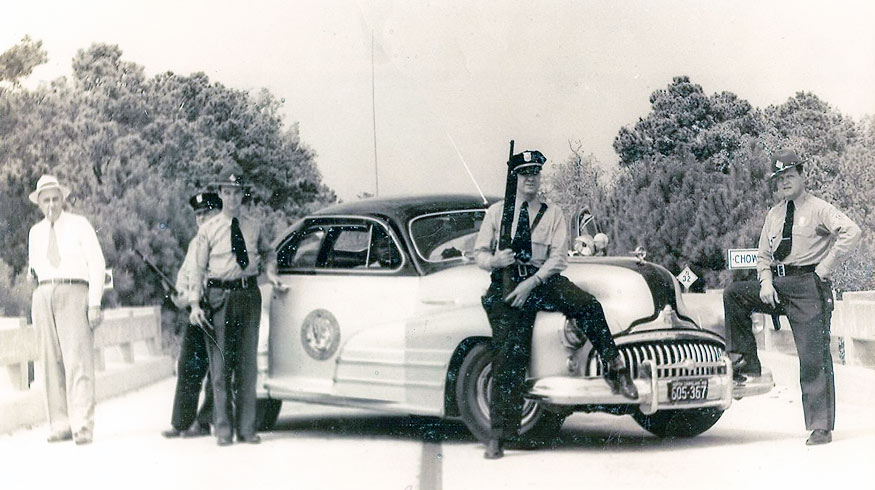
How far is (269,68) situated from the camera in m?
6.95

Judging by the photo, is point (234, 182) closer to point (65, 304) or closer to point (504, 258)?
point (65, 304)

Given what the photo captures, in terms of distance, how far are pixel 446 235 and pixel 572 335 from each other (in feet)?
3.40

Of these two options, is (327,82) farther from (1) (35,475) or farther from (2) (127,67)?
(1) (35,475)

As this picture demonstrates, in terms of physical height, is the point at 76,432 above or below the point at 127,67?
below

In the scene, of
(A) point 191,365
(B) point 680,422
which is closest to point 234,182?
(A) point 191,365

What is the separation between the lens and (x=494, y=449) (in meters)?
5.88

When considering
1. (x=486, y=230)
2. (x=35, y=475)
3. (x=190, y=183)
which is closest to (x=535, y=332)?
(x=486, y=230)

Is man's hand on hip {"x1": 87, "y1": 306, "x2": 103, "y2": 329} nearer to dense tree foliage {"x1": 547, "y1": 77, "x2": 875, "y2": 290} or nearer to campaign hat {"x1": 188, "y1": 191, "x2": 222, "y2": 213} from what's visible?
campaign hat {"x1": 188, "y1": 191, "x2": 222, "y2": 213}

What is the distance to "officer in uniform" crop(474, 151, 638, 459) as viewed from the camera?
5.75 metres

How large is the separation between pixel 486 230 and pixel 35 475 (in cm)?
297

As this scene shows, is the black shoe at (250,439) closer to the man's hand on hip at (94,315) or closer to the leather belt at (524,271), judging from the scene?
the man's hand on hip at (94,315)

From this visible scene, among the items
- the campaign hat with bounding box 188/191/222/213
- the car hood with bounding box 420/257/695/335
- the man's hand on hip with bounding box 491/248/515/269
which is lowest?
the car hood with bounding box 420/257/695/335

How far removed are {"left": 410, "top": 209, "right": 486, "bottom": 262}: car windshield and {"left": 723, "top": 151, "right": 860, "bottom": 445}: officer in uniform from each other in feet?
5.15

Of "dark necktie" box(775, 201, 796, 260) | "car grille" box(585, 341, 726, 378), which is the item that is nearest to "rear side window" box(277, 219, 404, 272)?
"car grille" box(585, 341, 726, 378)
